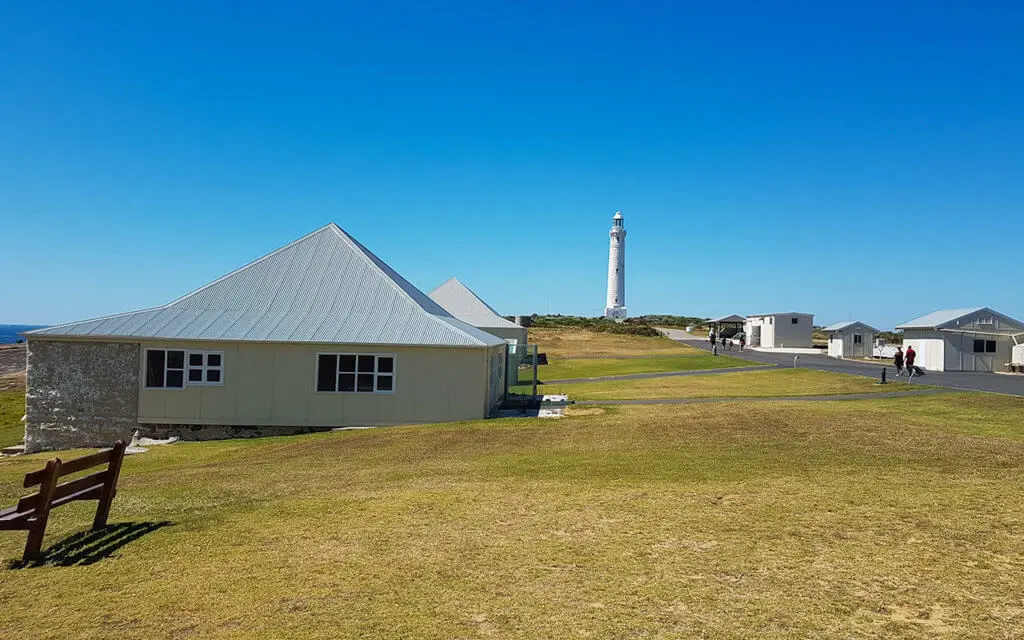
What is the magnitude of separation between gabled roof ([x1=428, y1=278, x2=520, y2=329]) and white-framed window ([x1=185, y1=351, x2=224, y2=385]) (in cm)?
2190

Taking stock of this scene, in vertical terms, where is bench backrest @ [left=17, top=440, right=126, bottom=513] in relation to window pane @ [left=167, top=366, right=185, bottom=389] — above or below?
below

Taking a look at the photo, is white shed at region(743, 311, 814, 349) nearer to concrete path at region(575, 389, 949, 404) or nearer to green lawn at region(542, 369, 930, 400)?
green lawn at region(542, 369, 930, 400)

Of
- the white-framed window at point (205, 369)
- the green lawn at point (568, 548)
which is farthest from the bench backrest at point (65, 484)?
the white-framed window at point (205, 369)

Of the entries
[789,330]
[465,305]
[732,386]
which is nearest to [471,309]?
[465,305]

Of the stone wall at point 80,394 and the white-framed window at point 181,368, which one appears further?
the white-framed window at point 181,368

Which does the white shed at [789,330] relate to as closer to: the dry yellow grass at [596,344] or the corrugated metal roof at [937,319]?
the dry yellow grass at [596,344]

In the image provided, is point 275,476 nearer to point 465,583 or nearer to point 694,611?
point 465,583

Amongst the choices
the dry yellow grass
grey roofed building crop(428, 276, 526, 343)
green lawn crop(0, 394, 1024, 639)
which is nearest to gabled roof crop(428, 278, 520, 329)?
grey roofed building crop(428, 276, 526, 343)

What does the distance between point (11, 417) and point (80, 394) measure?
10.4m

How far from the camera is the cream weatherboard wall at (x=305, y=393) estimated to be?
19594 millimetres

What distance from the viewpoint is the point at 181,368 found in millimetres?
19719

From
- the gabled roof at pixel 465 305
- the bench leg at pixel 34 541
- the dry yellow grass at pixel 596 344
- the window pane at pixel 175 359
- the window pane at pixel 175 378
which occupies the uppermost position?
the gabled roof at pixel 465 305

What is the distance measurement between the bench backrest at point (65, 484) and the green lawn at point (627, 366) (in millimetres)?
28558

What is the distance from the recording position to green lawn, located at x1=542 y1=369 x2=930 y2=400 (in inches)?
987
